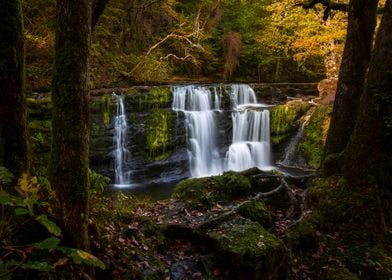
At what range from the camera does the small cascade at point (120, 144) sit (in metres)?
14.2

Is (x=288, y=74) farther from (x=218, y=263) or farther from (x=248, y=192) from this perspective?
(x=218, y=263)

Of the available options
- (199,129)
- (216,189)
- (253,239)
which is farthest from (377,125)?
(199,129)

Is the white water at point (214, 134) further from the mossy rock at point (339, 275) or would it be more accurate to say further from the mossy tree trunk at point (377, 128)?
the mossy rock at point (339, 275)

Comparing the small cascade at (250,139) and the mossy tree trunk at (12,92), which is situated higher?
the mossy tree trunk at (12,92)

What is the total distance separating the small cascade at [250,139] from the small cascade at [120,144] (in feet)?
15.1

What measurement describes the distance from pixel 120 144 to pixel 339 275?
449 inches

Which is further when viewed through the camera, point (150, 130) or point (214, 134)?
point (214, 134)

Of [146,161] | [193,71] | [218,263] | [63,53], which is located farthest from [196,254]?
[193,71]

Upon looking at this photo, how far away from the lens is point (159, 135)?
598 inches

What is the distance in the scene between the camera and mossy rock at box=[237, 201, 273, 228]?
17.2ft

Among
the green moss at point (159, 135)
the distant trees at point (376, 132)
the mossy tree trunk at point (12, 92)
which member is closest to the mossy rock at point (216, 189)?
the distant trees at point (376, 132)

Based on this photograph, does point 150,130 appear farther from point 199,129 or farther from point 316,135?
point 316,135

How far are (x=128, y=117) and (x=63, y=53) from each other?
474 inches

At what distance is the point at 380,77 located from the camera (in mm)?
4766
